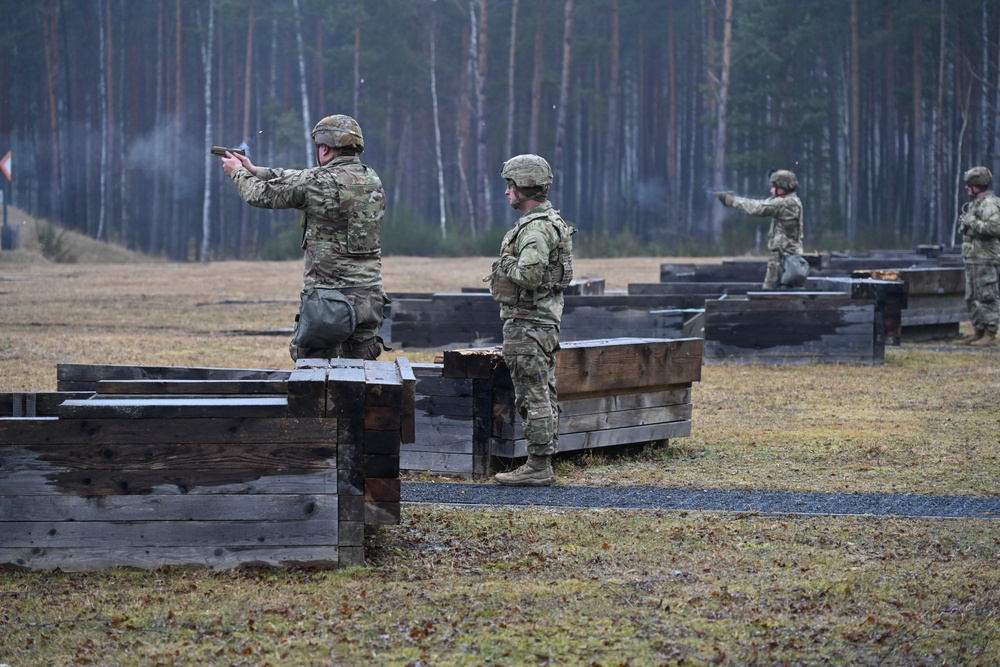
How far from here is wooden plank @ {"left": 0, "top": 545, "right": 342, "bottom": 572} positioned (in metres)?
5.61

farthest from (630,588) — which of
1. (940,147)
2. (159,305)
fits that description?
(940,147)

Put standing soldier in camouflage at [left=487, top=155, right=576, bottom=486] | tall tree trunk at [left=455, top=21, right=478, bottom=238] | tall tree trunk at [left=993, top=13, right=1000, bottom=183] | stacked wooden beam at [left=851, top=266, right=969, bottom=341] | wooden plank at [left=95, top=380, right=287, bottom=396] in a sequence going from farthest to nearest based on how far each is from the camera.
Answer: tall tree trunk at [left=455, top=21, right=478, bottom=238] < tall tree trunk at [left=993, top=13, right=1000, bottom=183] < stacked wooden beam at [left=851, top=266, right=969, bottom=341] < standing soldier in camouflage at [left=487, top=155, right=576, bottom=486] < wooden plank at [left=95, top=380, right=287, bottom=396]

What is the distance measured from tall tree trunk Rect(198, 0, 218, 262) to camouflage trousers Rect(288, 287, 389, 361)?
43.5 metres

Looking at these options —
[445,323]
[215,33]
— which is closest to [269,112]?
[215,33]

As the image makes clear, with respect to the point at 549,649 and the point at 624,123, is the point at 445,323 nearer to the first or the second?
the point at 549,649

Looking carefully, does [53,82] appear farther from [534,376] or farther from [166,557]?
[166,557]

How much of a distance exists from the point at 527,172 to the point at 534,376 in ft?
3.98

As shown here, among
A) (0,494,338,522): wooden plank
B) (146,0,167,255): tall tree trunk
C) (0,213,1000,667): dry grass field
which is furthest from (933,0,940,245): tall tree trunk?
(0,494,338,522): wooden plank

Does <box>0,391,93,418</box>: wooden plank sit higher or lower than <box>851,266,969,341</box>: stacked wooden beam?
lower

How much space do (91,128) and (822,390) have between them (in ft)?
183

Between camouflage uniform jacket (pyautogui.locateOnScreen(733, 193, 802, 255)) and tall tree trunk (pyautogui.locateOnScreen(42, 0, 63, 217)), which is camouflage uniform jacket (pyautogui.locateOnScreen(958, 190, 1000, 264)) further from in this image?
tall tree trunk (pyautogui.locateOnScreen(42, 0, 63, 217))

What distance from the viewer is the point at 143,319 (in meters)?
20.1

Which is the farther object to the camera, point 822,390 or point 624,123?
point 624,123

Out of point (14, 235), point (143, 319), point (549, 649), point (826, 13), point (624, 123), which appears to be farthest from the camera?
point (624, 123)
